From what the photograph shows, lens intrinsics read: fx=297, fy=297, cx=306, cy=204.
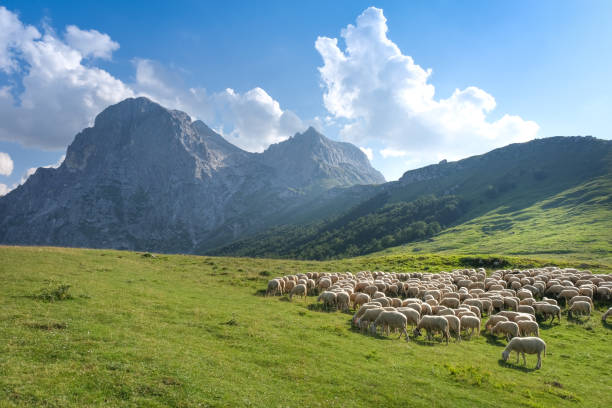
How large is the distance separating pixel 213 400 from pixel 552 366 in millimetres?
19132

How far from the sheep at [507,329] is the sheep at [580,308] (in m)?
11.7

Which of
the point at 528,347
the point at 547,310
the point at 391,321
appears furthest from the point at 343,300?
the point at 547,310

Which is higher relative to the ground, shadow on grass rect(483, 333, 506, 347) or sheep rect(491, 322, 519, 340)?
sheep rect(491, 322, 519, 340)

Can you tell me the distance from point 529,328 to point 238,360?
19.9 m

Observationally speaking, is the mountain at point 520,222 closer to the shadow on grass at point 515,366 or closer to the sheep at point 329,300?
the shadow on grass at point 515,366

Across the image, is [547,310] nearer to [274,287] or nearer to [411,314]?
[411,314]

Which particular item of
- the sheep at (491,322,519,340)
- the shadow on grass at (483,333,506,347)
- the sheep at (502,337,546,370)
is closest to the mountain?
the shadow on grass at (483,333,506,347)

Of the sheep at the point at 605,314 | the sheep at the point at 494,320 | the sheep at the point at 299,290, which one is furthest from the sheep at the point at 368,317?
the sheep at the point at 605,314

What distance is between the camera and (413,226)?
174625 millimetres

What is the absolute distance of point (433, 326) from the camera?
67.3ft

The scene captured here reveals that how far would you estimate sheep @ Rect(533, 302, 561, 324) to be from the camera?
85.5 feet

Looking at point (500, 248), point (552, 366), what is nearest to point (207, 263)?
point (552, 366)

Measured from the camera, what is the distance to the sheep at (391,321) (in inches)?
802

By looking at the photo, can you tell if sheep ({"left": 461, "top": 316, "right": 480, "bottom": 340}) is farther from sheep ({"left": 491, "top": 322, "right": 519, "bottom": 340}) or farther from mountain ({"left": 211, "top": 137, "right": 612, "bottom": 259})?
mountain ({"left": 211, "top": 137, "right": 612, "bottom": 259})
